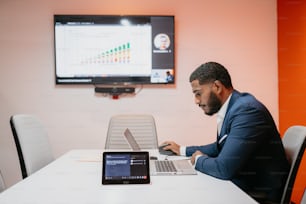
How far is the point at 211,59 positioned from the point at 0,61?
2.30 metres

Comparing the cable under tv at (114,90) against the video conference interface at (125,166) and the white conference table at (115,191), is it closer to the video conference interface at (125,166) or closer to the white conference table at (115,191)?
the white conference table at (115,191)

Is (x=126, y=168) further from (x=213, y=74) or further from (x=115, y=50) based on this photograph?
(x=115, y=50)

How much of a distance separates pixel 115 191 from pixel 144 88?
2243 mm

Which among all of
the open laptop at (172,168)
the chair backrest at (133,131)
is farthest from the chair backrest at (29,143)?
the open laptop at (172,168)

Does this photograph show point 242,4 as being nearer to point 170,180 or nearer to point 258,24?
point 258,24

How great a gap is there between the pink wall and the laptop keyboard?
1611 millimetres

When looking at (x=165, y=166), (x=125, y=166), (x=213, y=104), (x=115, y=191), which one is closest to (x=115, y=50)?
(x=213, y=104)

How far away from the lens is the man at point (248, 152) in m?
1.58

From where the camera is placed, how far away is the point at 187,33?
3539 millimetres

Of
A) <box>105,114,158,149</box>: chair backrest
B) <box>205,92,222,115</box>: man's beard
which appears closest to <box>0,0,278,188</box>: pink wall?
<box>105,114,158,149</box>: chair backrest

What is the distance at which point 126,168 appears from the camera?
1.52 meters

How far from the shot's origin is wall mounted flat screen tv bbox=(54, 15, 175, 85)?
343 cm

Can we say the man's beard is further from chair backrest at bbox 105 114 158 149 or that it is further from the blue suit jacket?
chair backrest at bbox 105 114 158 149

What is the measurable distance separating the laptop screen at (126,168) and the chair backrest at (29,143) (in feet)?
2.40
